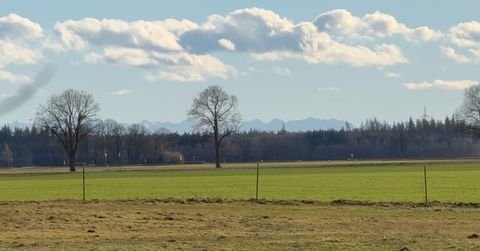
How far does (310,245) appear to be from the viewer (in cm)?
1922

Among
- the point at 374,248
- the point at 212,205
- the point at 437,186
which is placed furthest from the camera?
the point at 437,186

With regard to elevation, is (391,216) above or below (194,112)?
below

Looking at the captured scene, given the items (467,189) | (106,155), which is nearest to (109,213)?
(467,189)

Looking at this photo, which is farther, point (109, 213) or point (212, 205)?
point (212, 205)

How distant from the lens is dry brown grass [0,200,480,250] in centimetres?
1988

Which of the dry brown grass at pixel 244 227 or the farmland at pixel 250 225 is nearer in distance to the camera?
the dry brown grass at pixel 244 227

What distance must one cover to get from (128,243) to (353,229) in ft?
24.5

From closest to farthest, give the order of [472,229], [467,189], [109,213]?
[472,229]
[109,213]
[467,189]

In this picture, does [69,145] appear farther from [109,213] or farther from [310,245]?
[310,245]

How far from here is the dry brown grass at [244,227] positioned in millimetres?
19875

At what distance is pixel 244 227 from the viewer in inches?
1016

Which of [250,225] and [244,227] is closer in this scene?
[244,227]

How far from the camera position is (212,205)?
3566cm

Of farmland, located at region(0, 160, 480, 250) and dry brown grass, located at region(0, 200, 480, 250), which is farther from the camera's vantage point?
farmland, located at region(0, 160, 480, 250)
